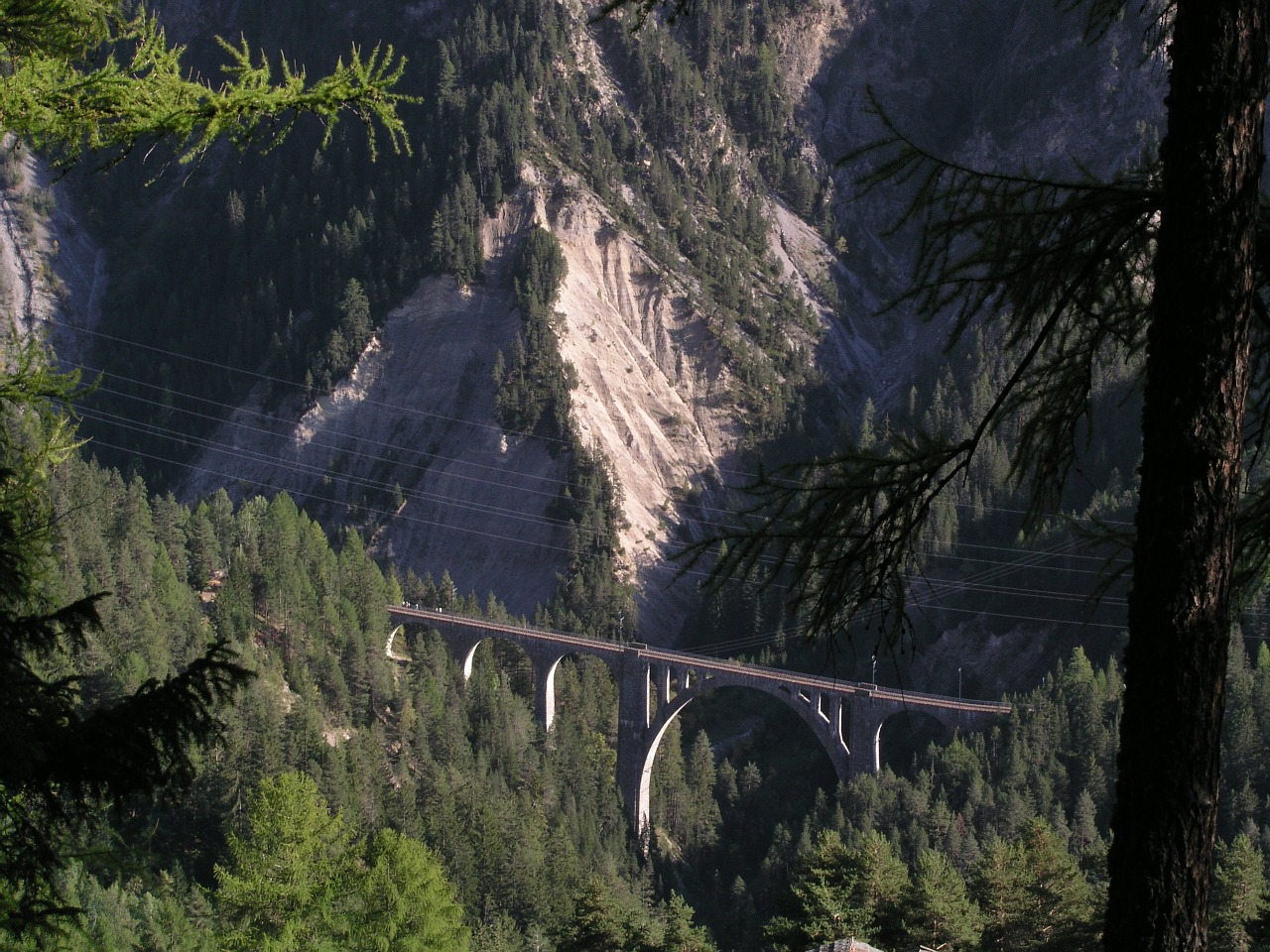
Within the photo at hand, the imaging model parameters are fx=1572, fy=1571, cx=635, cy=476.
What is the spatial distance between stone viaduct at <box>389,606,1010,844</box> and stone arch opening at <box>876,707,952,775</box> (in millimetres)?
458

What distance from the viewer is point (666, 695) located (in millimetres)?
82438

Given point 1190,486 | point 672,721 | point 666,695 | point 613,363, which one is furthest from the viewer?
point 613,363

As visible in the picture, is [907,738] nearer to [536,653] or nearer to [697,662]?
[697,662]

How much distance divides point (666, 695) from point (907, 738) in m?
12.9

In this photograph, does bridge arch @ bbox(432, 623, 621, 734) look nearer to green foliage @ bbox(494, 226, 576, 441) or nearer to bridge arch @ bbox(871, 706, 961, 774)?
bridge arch @ bbox(871, 706, 961, 774)

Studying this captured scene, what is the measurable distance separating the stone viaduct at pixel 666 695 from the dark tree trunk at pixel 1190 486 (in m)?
71.8

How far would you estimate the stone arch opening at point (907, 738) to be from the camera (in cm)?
7800

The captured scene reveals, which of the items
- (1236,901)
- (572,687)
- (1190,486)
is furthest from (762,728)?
(1190,486)

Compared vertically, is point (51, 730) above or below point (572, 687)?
above

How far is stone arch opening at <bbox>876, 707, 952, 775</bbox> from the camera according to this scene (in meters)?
78.0

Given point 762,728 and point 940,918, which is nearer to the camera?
point 940,918

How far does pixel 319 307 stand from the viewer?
123 metres

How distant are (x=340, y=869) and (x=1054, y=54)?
127m

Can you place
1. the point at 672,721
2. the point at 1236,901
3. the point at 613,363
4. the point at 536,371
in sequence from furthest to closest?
1. the point at 613,363
2. the point at 536,371
3. the point at 672,721
4. the point at 1236,901
